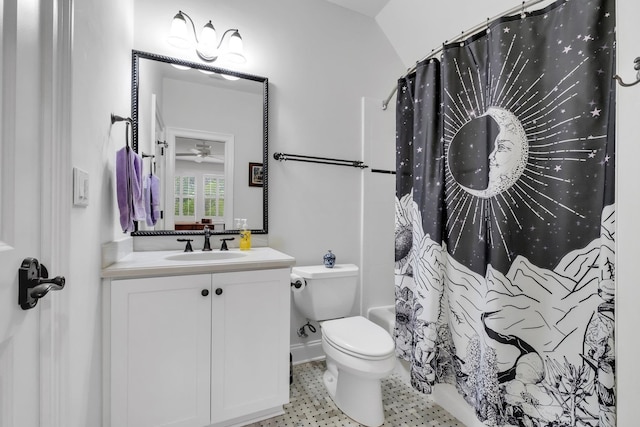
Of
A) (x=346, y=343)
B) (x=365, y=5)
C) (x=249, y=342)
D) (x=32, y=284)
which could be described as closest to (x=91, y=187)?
(x=32, y=284)

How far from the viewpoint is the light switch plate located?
85 cm

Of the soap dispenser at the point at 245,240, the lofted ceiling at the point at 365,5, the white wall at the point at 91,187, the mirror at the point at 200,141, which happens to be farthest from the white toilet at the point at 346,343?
the lofted ceiling at the point at 365,5

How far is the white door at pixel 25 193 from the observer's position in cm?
59

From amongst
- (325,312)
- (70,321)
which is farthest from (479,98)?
(70,321)

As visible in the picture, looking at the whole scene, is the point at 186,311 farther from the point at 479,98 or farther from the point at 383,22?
the point at 383,22

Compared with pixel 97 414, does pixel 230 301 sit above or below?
above

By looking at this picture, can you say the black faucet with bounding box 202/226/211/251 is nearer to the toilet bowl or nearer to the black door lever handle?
the toilet bowl

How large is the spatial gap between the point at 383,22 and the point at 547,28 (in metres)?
1.44

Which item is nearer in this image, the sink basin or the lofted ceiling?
the sink basin

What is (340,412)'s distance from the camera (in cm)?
156

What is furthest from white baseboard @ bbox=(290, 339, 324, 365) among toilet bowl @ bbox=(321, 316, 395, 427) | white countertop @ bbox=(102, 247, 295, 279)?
white countertop @ bbox=(102, 247, 295, 279)

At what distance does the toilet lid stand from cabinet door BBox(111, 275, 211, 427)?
65 centimetres

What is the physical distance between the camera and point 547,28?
1154 millimetres

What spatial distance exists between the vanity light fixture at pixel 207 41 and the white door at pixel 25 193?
3.29 feet
